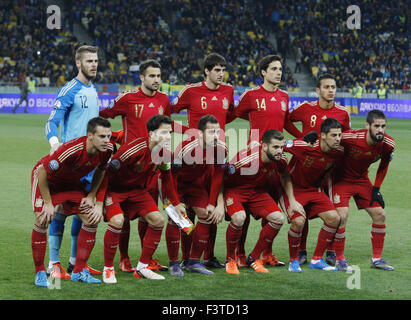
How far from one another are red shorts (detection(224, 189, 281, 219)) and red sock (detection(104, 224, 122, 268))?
1.28m

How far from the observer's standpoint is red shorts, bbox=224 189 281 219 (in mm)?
7109

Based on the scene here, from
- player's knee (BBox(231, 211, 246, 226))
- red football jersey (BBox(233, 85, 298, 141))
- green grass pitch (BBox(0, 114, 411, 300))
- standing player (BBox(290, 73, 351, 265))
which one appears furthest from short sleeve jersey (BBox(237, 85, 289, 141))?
green grass pitch (BBox(0, 114, 411, 300))

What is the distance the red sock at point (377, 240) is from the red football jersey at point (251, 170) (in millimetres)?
1191

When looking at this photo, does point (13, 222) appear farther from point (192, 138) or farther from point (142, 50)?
point (142, 50)

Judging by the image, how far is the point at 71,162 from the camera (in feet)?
20.3

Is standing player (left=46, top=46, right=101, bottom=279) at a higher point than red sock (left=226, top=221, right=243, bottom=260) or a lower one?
higher

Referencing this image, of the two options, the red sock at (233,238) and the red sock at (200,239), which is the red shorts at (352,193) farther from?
the red sock at (200,239)

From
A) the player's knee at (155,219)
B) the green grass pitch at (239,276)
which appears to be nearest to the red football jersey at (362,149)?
the green grass pitch at (239,276)

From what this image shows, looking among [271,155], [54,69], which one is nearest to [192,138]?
[271,155]

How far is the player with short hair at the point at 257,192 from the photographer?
6.99 m

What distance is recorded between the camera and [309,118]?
7902mm

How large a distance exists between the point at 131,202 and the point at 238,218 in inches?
44.0

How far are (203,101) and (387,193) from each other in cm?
531

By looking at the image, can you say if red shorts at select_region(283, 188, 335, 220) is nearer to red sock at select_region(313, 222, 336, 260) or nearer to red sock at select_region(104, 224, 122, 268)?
red sock at select_region(313, 222, 336, 260)
